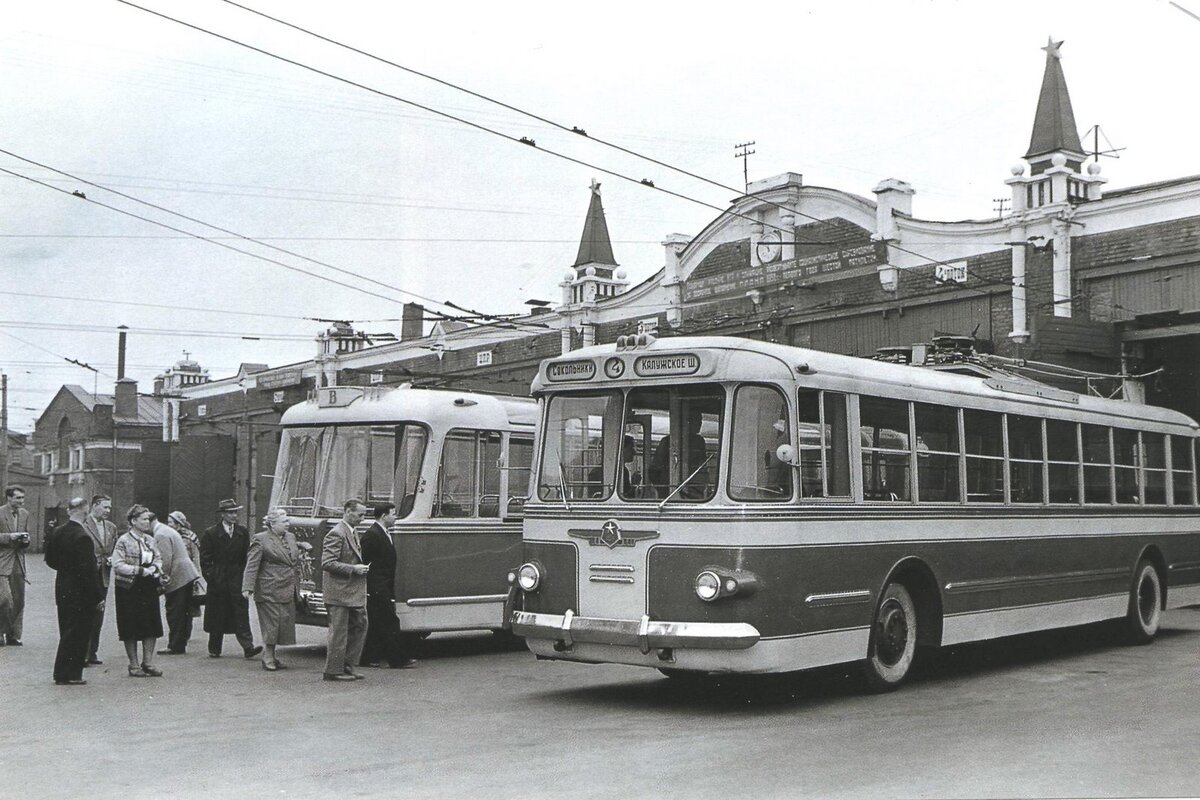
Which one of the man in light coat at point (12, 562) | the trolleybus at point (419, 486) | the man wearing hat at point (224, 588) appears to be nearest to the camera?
the trolleybus at point (419, 486)

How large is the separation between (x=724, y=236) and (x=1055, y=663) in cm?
→ 1911

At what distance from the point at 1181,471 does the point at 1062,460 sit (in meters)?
3.51

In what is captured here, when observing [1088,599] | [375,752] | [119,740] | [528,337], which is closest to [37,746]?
[119,740]

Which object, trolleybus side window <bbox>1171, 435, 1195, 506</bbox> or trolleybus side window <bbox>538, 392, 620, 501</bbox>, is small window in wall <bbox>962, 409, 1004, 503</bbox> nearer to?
trolleybus side window <bbox>538, 392, 620, 501</bbox>

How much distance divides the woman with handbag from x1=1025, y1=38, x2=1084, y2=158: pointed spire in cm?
1810

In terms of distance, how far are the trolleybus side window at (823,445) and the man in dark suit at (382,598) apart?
178 inches

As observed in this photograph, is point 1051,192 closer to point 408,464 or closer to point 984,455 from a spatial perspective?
point 984,455

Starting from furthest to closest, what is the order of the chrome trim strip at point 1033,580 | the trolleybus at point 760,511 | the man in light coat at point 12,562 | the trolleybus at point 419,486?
the man in light coat at point 12,562 < the trolleybus at point 419,486 < the chrome trim strip at point 1033,580 < the trolleybus at point 760,511

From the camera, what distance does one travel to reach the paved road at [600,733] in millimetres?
7195

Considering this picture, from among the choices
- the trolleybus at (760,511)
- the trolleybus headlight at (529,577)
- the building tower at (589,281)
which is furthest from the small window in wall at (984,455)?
the building tower at (589,281)

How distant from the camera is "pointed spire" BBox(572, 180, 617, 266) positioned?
35938 millimetres

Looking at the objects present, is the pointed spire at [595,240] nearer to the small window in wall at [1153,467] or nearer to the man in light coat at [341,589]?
the small window in wall at [1153,467]

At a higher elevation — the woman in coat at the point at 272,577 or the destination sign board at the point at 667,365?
the destination sign board at the point at 667,365

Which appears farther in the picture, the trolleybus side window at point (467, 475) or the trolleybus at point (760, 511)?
the trolleybus side window at point (467, 475)
